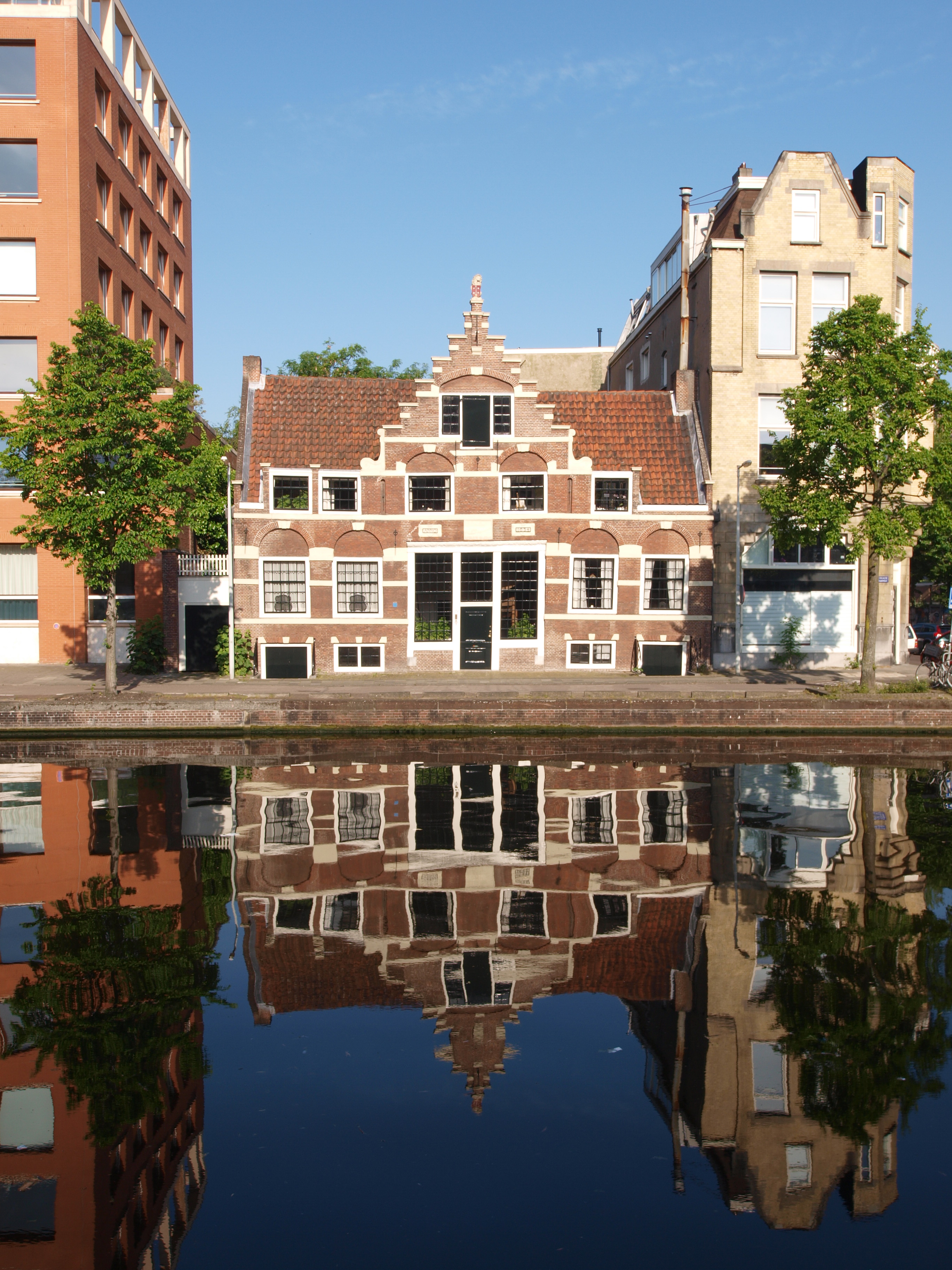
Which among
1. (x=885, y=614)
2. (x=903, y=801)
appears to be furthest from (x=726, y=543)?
(x=903, y=801)

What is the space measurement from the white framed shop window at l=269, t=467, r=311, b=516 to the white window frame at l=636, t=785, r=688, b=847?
16.5m

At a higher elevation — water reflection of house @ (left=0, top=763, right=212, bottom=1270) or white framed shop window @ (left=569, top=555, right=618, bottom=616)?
white framed shop window @ (left=569, top=555, right=618, bottom=616)

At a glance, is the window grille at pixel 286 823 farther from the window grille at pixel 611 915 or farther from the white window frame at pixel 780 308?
the white window frame at pixel 780 308

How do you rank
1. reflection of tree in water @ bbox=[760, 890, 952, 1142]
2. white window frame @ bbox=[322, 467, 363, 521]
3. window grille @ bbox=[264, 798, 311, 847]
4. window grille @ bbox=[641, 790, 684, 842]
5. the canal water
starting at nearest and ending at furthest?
the canal water, reflection of tree in water @ bbox=[760, 890, 952, 1142], window grille @ bbox=[264, 798, 311, 847], window grille @ bbox=[641, 790, 684, 842], white window frame @ bbox=[322, 467, 363, 521]

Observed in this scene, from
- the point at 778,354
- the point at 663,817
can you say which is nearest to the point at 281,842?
the point at 663,817

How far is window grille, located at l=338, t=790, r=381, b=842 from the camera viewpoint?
1141 cm

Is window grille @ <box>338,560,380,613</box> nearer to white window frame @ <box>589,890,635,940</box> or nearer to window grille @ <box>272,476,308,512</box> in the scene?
window grille @ <box>272,476,308,512</box>

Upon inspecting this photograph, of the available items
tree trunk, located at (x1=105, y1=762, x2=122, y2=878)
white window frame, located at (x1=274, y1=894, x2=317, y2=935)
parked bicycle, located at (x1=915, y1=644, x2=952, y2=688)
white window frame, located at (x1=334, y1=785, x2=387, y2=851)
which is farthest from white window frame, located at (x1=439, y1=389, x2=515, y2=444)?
white window frame, located at (x1=274, y1=894, x2=317, y2=935)

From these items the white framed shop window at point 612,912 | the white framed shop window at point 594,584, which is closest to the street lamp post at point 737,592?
the white framed shop window at point 594,584

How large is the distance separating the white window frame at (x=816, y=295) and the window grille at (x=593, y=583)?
1076cm

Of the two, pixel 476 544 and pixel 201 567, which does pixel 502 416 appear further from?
pixel 201 567

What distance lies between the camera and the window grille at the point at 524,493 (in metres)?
28.3

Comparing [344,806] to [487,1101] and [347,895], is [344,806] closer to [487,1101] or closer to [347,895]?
[347,895]

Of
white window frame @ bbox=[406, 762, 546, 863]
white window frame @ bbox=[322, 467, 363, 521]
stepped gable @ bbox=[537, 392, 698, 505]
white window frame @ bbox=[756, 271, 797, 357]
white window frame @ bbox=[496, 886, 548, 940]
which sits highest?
white window frame @ bbox=[756, 271, 797, 357]
